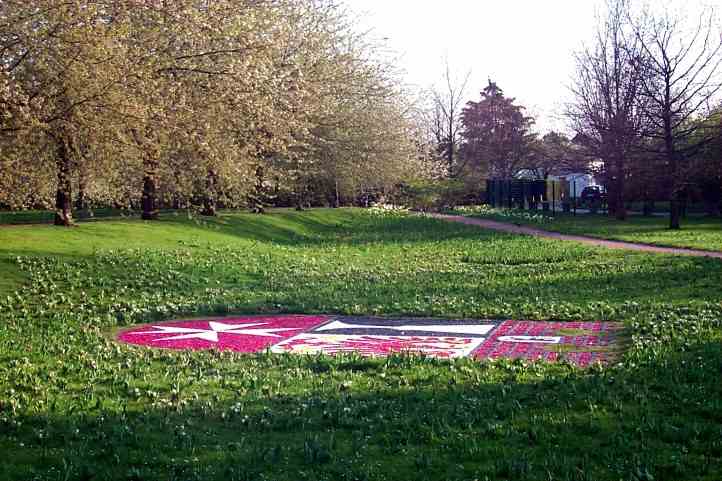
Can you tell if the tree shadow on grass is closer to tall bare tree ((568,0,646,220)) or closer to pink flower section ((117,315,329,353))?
pink flower section ((117,315,329,353))

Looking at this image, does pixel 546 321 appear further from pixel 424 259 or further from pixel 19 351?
pixel 424 259

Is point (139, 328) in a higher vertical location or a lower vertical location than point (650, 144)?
lower

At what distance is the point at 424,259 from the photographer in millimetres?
27453

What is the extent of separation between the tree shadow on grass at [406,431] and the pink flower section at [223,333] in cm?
345

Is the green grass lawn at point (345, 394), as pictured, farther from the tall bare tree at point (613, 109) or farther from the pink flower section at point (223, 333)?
the tall bare tree at point (613, 109)

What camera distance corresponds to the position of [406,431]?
691cm

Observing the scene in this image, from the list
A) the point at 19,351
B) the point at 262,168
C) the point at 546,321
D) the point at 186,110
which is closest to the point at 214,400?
the point at 19,351

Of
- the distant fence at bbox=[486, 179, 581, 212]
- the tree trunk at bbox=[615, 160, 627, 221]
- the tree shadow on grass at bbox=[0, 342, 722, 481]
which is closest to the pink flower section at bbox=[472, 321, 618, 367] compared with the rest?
the tree shadow on grass at bbox=[0, 342, 722, 481]

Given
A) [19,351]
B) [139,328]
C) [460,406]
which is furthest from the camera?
[139,328]

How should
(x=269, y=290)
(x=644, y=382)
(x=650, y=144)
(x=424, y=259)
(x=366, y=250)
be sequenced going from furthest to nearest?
1. (x=650, y=144)
2. (x=366, y=250)
3. (x=424, y=259)
4. (x=269, y=290)
5. (x=644, y=382)

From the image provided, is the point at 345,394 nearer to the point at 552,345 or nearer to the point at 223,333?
the point at 552,345

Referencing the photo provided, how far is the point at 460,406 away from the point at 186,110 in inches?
550

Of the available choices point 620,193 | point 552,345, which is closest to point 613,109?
point 620,193

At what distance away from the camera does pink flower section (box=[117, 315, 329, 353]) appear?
12.1 meters
